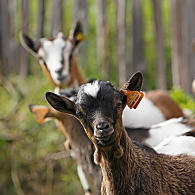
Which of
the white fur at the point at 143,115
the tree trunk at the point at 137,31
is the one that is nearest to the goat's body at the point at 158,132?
the white fur at the point at 143,115

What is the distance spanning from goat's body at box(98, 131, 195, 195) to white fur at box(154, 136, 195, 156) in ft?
0.60

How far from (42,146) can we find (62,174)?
646 millimetres

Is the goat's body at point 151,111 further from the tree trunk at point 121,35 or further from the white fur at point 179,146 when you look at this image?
the tree trunk at point 121,35

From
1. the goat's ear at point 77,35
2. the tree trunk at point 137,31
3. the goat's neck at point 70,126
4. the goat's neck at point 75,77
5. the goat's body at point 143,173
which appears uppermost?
the tree trunk at point 137,31

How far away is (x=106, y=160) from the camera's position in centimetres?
234

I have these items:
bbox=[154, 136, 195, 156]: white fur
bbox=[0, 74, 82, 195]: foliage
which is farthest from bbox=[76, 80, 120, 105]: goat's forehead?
bbox=[0, 74, 82, 195]: foliage

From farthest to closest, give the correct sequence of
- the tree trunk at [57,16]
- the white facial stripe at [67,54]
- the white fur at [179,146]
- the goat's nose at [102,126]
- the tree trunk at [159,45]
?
1. the tree trunk at [159,45]
2. the tree trunk at [57,16]
3. the white facial stripe at [67,54]
4. the white fur at [179,146]
5. the goat's nose at [102,126]

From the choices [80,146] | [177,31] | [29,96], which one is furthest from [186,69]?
[80,146]

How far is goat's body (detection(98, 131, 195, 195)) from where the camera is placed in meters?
2.37

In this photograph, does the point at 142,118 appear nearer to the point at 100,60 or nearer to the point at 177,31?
the point at 177,31

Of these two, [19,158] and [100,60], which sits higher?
[100,60]

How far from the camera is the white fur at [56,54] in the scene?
190 inches

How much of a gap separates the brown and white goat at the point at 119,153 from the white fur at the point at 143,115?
4.87ft

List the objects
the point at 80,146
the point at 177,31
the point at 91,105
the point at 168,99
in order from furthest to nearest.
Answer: the point at 177,31 < the point at 168,99 < the point at 80,146 < the point at 91,105
